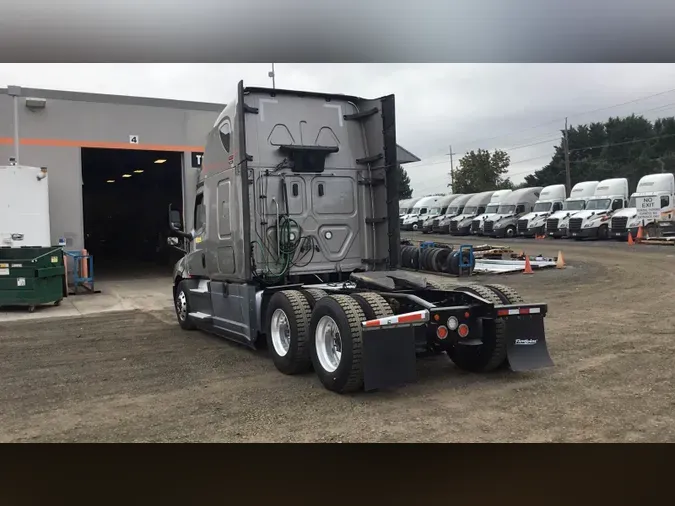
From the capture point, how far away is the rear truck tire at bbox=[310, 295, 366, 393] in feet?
17.7

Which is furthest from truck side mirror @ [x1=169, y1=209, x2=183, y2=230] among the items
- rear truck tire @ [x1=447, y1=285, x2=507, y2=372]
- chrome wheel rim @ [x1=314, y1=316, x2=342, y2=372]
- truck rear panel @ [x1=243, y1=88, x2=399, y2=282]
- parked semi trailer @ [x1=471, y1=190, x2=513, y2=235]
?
parked semi trailer @ [x1=471, y1=190, x2=513, y2=235]

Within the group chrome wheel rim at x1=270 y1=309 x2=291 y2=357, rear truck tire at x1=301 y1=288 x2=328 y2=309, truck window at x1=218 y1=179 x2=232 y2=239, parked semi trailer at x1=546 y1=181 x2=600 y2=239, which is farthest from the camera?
parked semi trailer at x1=546 y1=181 x2=600 y2=239

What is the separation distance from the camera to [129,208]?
31.6 m

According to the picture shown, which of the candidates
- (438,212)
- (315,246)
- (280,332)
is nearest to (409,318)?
(280,332)

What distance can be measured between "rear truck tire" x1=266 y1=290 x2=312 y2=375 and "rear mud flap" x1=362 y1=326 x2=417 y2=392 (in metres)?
1.07

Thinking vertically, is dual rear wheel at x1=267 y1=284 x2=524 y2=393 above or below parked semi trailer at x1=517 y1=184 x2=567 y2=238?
below

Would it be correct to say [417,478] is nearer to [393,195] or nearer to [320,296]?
[320,296]

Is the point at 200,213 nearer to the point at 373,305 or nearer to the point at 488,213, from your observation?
the point at 373,305

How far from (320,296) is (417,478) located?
9.51 feet

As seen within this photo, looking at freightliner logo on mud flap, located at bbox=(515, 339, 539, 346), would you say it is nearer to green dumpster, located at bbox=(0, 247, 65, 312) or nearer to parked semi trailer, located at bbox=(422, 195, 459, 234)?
green dumpster, located at bbox=(0, 247, 65, 312)

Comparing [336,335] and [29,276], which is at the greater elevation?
[29,276]

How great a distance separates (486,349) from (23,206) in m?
11.9

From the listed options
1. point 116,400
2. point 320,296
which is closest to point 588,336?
point 320,296

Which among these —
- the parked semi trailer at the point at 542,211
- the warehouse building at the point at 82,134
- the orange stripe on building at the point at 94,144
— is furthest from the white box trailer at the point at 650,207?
the orange stripe on building at the point at 94,144
